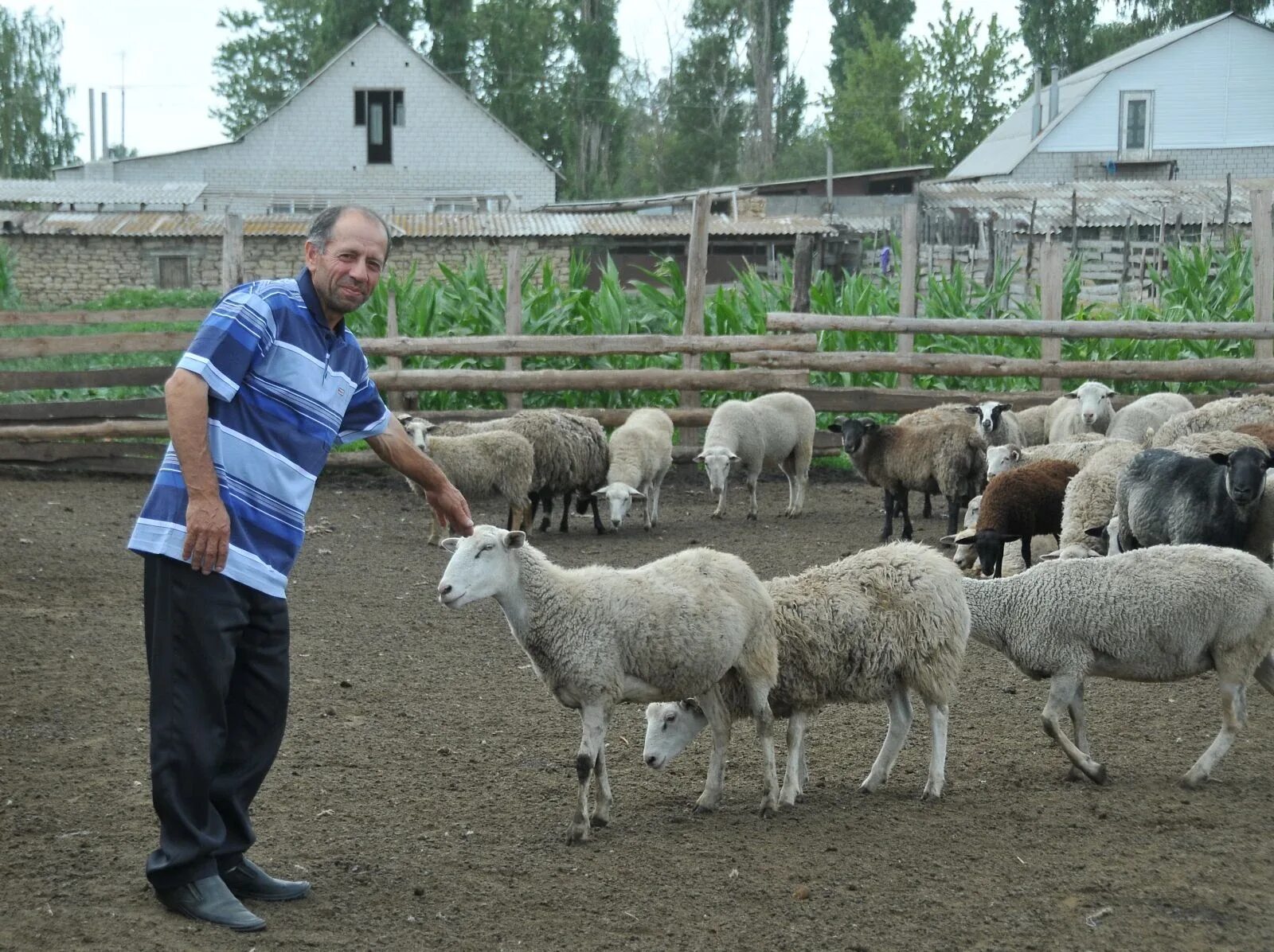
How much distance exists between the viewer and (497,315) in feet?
53.2

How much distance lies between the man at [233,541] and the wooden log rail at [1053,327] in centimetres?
1088

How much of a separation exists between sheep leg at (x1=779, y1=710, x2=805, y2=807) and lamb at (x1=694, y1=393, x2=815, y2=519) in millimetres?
6867

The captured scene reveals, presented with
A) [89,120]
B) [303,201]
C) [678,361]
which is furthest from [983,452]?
[89,120]

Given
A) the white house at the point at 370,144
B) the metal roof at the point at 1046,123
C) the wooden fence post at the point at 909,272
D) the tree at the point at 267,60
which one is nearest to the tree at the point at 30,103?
the tree at the point at 267,60

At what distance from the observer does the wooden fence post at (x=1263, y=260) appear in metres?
14.9

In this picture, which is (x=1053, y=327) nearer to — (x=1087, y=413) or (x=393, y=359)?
(x=1087, y=413)

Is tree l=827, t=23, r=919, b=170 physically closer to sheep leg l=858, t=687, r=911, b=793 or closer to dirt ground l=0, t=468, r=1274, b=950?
dirt ground l=0, t=468, r=1274, b=950

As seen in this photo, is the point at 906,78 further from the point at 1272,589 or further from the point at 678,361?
the point at 1272,589

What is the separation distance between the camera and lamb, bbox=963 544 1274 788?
557cm

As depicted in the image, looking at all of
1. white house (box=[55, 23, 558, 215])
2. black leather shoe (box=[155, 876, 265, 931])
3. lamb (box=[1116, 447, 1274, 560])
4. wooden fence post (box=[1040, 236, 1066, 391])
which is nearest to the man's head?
black leather shoe (box=[155, 876, 265, 931])

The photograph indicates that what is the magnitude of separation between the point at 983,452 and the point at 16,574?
7269 millimetres

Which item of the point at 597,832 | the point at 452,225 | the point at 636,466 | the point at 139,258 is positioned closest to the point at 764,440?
the point at 636,466

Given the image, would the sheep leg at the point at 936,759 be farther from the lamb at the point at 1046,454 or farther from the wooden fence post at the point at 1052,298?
the wooden fence post at the point at 1052,298

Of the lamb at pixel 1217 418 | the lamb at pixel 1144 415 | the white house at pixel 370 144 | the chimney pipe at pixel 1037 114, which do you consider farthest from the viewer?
the chimney pipe at pixel 1037 114
